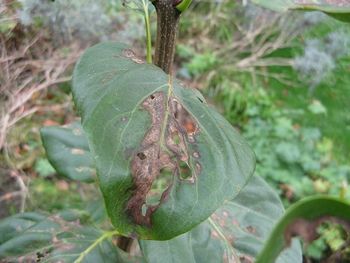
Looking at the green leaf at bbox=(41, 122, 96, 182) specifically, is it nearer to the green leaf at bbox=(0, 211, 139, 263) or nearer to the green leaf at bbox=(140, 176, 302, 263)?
the green leaf at bbox=(0, 211, 139, 263)

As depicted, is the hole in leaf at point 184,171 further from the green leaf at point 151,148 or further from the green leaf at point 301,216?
the green leaf at point 301,216

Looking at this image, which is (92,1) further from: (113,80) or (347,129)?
(113,80)

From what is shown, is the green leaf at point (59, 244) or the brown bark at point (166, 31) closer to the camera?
the brown bark at point (166, 31)

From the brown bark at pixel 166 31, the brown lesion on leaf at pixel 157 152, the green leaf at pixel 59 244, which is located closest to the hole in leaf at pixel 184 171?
the brown lesion on leaf at pixel 157 152

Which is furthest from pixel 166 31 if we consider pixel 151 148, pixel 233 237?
pixel 233 237

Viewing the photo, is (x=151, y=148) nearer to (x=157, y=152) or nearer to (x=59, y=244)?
(x=157, y=152)

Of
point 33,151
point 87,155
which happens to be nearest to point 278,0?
point 87,155
